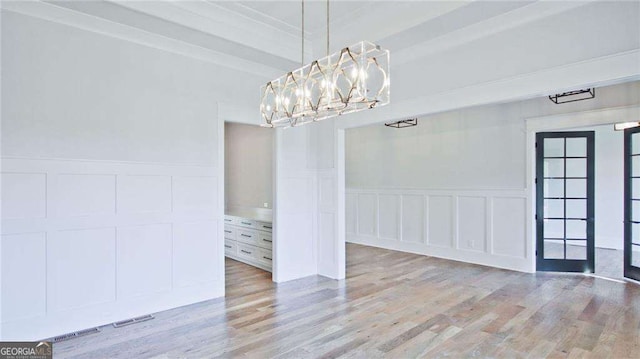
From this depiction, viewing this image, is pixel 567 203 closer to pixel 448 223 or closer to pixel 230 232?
pixel 448 223

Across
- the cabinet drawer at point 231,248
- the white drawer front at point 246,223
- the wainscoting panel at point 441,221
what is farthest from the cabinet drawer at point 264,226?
the wainscoting panel at point 441,221

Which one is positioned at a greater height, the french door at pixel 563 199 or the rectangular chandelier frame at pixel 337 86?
the rectangular chandelier frame at pixel 337 86

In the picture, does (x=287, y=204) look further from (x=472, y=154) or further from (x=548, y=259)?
(x=548, y=259)

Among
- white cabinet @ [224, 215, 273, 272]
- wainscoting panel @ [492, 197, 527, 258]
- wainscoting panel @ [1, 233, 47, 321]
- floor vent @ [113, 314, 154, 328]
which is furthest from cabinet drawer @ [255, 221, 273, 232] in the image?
wainscoting panel @ [492, 197, 527, 258]

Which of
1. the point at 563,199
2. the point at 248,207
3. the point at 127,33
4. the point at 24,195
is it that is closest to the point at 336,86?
the point at 127,33

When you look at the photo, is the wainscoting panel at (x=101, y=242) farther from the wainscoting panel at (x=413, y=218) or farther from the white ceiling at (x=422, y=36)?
the wainscoting panel at (x=413, y=218)

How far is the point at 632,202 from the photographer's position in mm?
5016

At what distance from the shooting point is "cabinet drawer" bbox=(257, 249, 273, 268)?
552cm

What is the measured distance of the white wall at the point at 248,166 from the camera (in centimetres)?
628

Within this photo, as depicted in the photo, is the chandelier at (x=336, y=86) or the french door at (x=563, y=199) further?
the french door at (x=563, y=199)

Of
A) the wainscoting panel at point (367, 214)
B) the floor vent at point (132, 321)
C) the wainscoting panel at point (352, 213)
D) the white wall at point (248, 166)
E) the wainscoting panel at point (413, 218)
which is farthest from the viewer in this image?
the wainscoting panel at point (352, 213)

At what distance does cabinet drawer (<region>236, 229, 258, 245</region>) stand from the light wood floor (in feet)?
2.61

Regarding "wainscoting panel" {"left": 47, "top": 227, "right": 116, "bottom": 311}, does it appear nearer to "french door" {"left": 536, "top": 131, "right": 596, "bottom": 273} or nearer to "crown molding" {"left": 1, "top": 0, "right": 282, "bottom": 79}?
"crown molding" {"left": 1, "top": 0, "right": 282, "bottom": 79}

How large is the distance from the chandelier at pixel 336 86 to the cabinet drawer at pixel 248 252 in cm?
336
